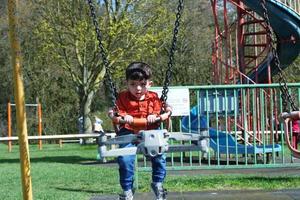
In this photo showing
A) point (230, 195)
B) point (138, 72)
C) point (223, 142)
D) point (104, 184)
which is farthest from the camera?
point (223, 142)

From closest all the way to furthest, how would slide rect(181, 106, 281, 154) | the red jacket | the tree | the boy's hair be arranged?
1. the boy's hair
2. the red jacket
3. slide rect(181, 106, 281, 154)
4. the tree

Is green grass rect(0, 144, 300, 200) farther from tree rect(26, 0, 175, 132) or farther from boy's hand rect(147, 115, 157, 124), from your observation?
tree rect(26, 0, 175, 132)

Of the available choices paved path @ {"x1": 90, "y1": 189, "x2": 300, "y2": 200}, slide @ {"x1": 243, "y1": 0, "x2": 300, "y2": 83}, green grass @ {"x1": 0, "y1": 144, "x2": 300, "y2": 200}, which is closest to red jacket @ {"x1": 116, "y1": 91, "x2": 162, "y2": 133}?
paved path @ {"x1": 90, "y1": 189, "x2": 300, "y2": 200}

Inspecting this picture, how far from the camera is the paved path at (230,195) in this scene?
698cm

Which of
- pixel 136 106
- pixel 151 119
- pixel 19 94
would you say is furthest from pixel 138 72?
pixel 19 94

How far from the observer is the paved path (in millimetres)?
6984

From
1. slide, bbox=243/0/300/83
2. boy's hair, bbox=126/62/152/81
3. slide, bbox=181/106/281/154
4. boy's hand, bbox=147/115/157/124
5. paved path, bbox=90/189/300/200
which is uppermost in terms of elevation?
slide, bbox=243/0/300/83

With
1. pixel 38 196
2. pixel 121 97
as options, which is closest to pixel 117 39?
pixel 38 196

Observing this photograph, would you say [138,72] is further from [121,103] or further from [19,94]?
[19,94]

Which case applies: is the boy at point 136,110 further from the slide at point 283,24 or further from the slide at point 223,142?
the slide at point 283,24

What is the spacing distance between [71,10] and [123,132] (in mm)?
19895

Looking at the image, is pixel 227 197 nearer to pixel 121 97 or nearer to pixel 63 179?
pixel 121 97

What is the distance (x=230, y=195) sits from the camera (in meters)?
7.21

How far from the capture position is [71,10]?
24.2 meters
